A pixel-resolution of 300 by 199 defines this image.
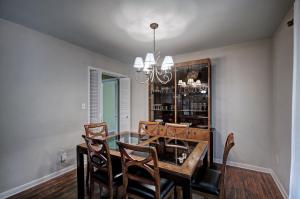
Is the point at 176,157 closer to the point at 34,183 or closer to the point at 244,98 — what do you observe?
the point at 244,98

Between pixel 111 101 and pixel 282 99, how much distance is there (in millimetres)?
4291

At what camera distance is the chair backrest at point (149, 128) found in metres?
2.98

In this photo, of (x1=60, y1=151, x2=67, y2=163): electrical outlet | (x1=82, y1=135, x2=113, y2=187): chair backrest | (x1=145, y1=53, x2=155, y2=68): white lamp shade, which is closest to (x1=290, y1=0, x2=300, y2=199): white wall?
(x1=145, y1=53, x2=155, y2=68): white lamp shade

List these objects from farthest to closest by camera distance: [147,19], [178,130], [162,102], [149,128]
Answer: [162,102]
[149,128]
[178,130]
[147,19]

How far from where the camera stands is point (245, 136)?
2975mm

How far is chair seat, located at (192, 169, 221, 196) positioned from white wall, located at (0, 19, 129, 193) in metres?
2.47

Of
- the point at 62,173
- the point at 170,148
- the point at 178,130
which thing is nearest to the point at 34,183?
the point at 62,173

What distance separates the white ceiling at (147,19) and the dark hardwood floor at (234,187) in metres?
2.52

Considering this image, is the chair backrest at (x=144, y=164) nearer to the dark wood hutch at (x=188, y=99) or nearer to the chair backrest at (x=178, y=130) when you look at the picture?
the chair backrest at (x=178, y=130)

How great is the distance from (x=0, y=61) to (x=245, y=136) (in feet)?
14.1

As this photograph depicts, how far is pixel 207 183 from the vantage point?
1.57m

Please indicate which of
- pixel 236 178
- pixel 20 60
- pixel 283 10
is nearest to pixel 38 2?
pixel 20 60

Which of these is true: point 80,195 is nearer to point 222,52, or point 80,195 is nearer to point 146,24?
point 146,24

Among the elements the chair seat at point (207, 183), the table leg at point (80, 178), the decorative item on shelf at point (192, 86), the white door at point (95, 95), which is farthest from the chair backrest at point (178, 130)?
the white door at point (95, 95)
